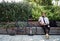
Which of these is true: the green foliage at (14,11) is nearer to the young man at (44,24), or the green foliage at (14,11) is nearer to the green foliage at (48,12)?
the green foliage at (48,12)

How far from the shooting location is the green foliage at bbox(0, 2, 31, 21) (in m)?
10.1

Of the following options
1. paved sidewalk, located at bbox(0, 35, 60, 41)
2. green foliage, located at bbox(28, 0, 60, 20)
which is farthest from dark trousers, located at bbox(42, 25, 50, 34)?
green foliage, located at bbox(28, 0, 60, 20)

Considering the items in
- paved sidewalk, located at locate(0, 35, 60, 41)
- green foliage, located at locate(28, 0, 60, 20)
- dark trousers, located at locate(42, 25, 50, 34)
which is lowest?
paved sidewalk, located at locate(0, 35, 60, 41)

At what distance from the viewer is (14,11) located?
10.1 metres

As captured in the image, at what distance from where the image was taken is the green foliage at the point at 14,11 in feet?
33.1

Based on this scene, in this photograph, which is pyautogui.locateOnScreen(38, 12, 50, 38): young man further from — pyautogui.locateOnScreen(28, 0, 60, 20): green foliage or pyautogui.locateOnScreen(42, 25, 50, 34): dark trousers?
pyautogui.locateOnScreen(28, 0, 60, 20): green foliage

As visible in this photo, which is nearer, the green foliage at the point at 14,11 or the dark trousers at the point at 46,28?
the dark trousers at the point at 46,28

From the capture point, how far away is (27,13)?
33.8 ft

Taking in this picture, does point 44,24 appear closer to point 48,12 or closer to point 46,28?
point 46,28

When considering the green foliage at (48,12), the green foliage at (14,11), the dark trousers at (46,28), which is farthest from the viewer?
the green foliage at (48,12)

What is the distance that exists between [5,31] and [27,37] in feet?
4.42

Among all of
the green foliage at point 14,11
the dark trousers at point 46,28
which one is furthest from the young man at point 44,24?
the green foliage at point 14,11

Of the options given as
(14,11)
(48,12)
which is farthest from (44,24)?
(14,11)

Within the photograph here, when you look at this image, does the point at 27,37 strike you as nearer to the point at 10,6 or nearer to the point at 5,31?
the point at 5,31
